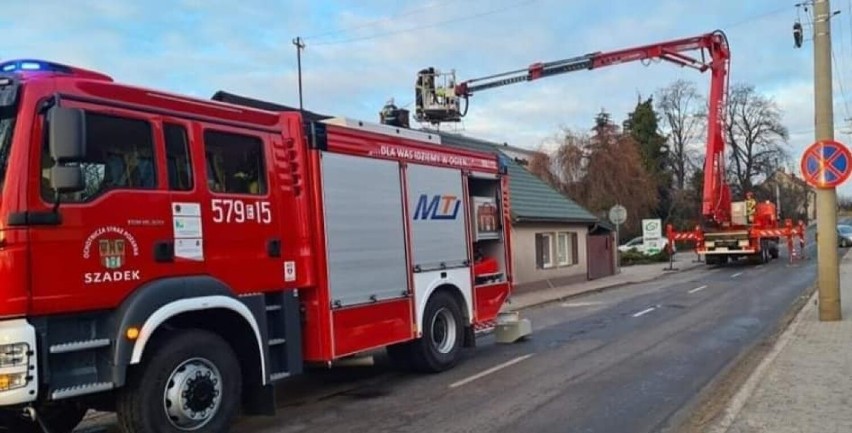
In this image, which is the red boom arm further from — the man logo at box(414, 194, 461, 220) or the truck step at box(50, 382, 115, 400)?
the truck step at box(50, 382, 115, 400)

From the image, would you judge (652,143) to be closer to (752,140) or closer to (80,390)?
(752,140)

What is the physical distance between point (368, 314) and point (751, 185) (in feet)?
249

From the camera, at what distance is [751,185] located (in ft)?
254

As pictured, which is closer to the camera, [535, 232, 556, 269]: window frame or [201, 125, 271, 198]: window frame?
[201, 125, 271, 198]: window frame

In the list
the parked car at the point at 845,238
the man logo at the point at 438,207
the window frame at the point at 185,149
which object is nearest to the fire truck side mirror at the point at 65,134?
the window frame at the point at 185,149

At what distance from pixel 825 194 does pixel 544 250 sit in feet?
46.0

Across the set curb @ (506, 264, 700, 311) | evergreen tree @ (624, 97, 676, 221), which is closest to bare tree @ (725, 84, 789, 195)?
evergreen tree @ (624, 97, 676, 221)

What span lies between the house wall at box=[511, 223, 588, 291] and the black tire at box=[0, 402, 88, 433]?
1796 cm

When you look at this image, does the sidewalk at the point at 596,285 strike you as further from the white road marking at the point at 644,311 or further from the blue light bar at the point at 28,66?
the blue light bar at the point at 28,66

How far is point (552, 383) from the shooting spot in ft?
30.4

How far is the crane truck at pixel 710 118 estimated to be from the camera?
2939cm

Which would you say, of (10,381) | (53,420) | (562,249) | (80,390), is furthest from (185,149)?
(562,249)

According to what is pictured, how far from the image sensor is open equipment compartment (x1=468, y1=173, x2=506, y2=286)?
11203mm

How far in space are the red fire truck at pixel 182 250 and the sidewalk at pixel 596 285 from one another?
7.27 metres
